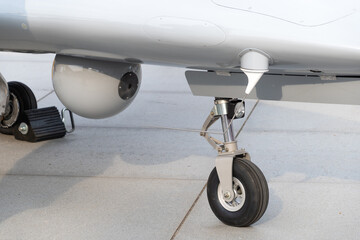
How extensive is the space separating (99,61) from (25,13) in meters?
0.79

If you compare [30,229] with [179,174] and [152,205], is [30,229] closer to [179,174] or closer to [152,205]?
[152,205]

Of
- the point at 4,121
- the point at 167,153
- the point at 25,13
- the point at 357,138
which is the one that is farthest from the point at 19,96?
the point at 357,138

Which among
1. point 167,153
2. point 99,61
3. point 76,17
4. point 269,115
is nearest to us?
point 76,17

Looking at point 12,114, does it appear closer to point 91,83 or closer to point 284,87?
point 91,83

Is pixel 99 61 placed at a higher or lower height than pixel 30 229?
higher

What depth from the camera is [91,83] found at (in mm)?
4828

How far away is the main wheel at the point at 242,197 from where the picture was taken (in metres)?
4.27

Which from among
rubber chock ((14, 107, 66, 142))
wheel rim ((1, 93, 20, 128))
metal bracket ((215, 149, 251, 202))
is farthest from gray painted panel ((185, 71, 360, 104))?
wheel rim ((1, 93, 20, 128))

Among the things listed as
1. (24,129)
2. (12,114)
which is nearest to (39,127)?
(24,129)

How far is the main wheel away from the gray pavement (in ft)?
0.32

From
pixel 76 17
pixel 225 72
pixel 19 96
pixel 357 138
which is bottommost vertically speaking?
pixel 357 138

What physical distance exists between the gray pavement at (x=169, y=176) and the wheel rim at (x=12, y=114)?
148mm

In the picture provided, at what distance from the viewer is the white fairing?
484cm

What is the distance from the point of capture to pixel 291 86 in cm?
428
